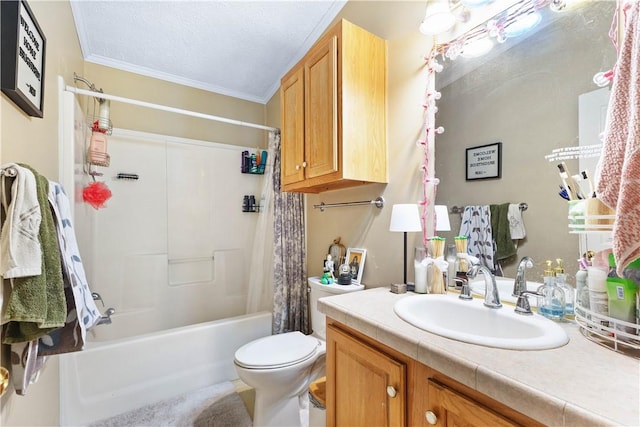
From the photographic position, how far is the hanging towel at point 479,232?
42.4 inches

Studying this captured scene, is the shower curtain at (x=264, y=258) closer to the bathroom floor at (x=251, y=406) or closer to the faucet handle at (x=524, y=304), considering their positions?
the bathroom floor at (x=251, y=406)

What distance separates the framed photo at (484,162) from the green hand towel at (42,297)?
1.55m

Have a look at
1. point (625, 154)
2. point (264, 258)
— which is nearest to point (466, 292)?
point (625, 154)

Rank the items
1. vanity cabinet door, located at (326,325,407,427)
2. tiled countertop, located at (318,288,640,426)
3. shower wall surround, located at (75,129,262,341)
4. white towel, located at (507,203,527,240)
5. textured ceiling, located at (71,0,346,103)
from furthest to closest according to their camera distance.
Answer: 1. shower wall surround, located at (75,129,262,341)
2. textured ceiling, located at (71,0,346,103)
3. white towel, located at (507,203,527,240)
4. vanity cabinet door, located at (326,325,407,427)
5. tiled countertop, located at (318,288,640,426)

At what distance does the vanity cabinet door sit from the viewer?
0.77 meters

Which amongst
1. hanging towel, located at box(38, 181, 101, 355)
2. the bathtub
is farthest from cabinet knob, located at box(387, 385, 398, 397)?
the bathtub

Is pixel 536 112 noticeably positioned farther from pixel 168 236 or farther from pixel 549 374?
pixel 168 236

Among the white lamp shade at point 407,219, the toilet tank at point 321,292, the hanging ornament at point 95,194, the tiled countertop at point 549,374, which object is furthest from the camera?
the hanging ornament at point 95,194

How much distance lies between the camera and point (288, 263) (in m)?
2.15

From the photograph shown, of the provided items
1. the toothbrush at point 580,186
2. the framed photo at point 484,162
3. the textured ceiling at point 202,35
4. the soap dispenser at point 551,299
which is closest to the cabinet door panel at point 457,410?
the soap dispenser at point 551,299

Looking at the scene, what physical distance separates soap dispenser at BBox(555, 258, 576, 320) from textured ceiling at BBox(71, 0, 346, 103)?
188cm

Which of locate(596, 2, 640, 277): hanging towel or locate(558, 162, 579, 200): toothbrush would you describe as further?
locate(558, 162, 579, 200): toothbrush

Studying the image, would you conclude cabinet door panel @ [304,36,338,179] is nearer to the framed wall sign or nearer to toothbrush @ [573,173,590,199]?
toothbrush @ [573,173,590,199]

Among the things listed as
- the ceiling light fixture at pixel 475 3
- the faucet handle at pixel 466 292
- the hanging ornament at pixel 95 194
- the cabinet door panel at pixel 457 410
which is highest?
the ceiling light fixture at pixel 475 3
